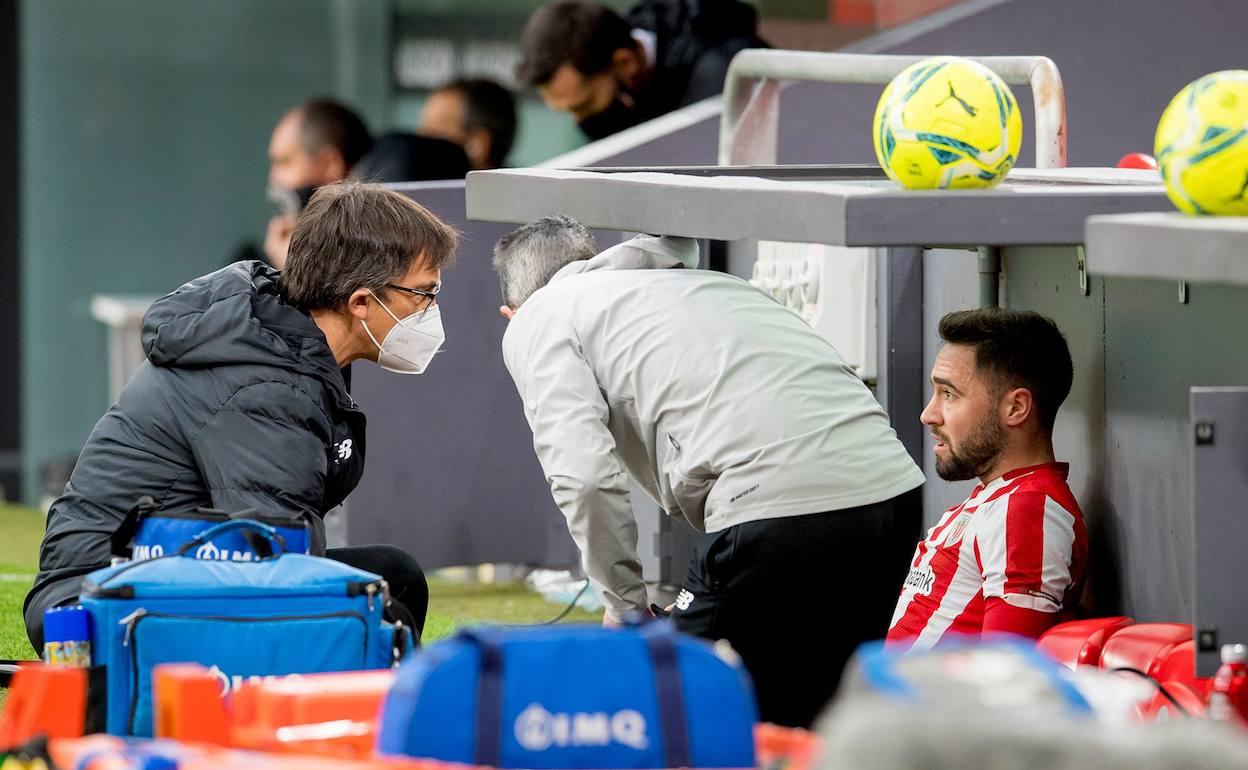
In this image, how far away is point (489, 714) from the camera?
2258 mm

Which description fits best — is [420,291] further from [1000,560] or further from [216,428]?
[1000,560]

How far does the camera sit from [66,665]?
2.94 meters

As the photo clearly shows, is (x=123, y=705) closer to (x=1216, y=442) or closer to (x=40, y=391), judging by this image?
(x=1216, y=442)

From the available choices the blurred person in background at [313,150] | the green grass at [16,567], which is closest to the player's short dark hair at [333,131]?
the blurred person in background at [313,150]

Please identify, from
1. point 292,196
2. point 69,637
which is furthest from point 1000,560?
point 292,196

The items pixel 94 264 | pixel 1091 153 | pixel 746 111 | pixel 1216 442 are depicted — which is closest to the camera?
pixel 1216 442

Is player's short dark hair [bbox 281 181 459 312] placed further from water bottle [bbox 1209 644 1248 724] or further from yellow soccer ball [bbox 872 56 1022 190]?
water bottle [bbox 1209 644 1248 724]

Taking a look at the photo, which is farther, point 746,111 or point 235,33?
point 235,33

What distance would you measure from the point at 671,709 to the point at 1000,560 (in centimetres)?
141

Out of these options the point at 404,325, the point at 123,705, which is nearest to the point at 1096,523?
the point at 404,325

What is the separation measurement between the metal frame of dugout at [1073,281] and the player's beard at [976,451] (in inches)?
10.0

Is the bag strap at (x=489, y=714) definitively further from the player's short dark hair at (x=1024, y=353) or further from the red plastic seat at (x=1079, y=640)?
the player's short dark hair at (x=1024, y=353)

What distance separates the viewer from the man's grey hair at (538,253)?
4.22 m

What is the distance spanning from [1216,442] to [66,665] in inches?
68.3
